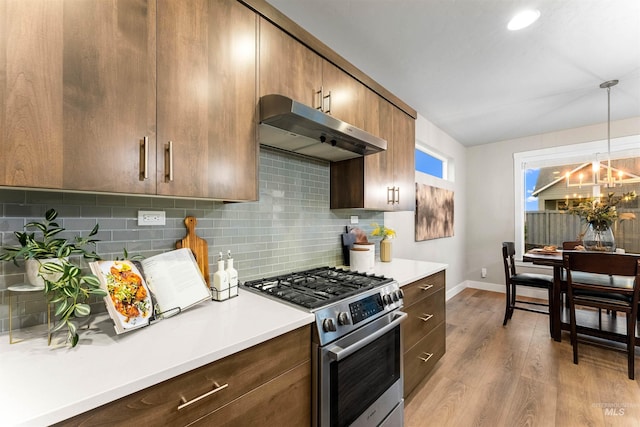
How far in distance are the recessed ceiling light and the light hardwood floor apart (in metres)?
2.66

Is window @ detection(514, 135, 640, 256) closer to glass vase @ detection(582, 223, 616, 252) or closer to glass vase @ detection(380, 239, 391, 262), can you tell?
glass vase @ detection(582, 223, 616, 252)

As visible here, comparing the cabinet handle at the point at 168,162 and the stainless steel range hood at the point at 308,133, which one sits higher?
the stainless steel range hood at the point at 308,133

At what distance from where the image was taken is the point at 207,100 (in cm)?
120

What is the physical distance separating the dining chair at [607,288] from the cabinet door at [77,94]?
11.1 ft

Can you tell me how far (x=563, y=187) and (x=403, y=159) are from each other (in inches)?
140

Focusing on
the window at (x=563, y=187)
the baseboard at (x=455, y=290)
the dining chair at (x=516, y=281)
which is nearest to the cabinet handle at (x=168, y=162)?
the dining chair at (x=516, y=281)

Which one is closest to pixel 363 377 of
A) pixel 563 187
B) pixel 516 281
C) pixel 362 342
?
pixel 362 342

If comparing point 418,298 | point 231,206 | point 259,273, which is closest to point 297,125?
point 231,206

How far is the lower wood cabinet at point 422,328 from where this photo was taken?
191 cm

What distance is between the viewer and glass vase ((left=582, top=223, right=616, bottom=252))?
114 inches

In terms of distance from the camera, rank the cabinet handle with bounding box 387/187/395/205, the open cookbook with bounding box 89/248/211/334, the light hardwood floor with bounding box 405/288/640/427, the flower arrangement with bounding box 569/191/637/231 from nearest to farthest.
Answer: the open cookbook with bounding box 89/248/211/334 < the light hardwood floor with bounding box 405/288/640/427 < the cabinet handle with bounding box 387/187/395/205 < the flower arrangement with bounding box 569/191/637/231

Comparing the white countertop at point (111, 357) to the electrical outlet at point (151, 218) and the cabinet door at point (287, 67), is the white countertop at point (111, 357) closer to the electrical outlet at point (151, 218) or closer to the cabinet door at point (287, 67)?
the electrical outlet at point (151, 218)

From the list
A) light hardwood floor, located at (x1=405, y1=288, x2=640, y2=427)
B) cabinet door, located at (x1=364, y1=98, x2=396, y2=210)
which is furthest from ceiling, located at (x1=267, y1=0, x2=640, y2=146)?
light hardwood floor, located at (x1=405, y1=288, x2=640, y2=427)

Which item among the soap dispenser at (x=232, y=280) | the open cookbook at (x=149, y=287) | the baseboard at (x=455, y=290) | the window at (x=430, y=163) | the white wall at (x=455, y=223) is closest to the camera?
the open cookbook at (x=149, y=287)
